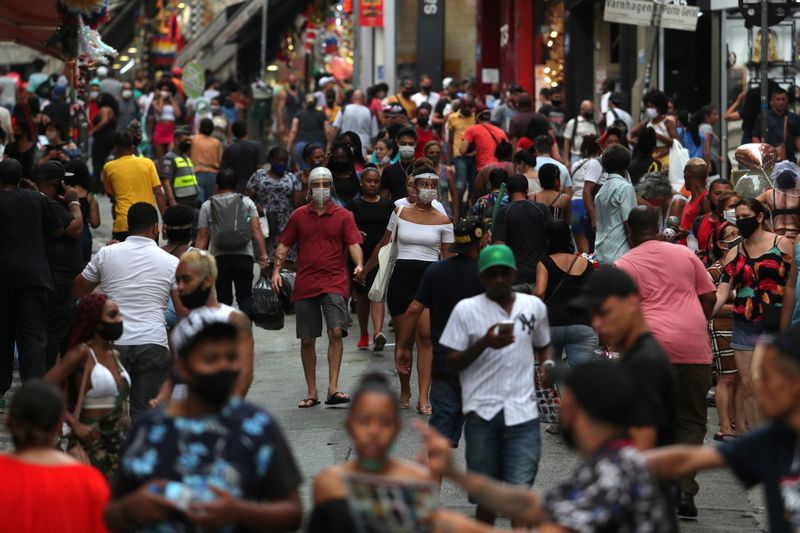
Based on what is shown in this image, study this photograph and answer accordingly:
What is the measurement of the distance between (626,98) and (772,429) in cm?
2160

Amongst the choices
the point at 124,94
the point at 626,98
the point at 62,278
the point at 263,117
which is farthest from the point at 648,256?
the point at 263,117

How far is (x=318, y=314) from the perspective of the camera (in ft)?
38.9

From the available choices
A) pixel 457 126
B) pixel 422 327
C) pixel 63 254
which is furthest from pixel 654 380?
pixel 457 126

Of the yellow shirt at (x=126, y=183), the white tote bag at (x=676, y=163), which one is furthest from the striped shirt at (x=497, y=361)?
the white tote bag at (x=676, y=163)

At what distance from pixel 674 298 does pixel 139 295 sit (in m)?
3.12

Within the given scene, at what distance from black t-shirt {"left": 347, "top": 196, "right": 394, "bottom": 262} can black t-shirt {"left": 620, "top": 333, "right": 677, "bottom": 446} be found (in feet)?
25.1

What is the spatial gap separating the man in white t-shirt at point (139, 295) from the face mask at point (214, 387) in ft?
13.9

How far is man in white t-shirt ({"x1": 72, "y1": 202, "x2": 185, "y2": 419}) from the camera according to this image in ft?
29.4

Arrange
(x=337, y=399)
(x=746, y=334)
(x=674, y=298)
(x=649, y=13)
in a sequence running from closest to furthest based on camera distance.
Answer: (x=674, y=298)
(x=746, y=334)
(x=337, y=399)
(x=649, y=13)

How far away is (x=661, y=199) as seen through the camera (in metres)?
13.2

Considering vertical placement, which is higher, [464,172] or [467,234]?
[467,234]

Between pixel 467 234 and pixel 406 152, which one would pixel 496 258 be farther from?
pixel 406 152

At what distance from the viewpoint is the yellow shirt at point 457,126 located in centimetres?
2099

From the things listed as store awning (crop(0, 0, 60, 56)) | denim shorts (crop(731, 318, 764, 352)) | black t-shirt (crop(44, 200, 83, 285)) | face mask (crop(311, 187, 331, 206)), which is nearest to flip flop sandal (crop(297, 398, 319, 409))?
face mask (crop(311, 187, 331, 206))
